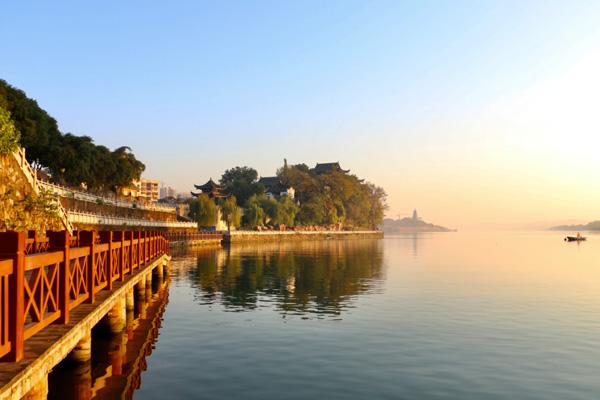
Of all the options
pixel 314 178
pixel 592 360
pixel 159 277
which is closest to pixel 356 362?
pixel 592 360

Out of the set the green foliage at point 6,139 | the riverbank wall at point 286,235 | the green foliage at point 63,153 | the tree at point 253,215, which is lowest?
the riverbank wall at point 286,235

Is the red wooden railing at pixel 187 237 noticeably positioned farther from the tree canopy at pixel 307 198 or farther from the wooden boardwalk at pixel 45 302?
the wooden boardwalk at pixel 45 302

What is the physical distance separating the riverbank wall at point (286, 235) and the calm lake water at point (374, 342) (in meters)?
69.5

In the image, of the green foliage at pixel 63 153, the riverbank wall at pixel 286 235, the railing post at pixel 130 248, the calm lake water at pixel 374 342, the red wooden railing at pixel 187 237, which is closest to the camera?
the calm lake water at pixel 374 342

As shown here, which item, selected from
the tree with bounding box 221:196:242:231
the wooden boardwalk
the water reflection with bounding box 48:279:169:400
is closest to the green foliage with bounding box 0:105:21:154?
the water reflection with bounding box 48:279:169:400

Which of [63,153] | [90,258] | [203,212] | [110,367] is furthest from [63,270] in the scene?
[203,212]

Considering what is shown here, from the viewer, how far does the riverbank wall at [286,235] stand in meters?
107

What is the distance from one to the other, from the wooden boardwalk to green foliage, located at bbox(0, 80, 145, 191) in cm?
4328

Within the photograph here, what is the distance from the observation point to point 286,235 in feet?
447

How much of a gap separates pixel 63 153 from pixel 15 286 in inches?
2585

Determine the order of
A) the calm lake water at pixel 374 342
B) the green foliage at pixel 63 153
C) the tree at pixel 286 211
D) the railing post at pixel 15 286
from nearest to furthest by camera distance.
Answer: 1. the railing post at pixel 15 286
2. the calm lake water at pixel 374 342
3. the green foliage at pixel 63 153
4. the tree at pixel 286 211

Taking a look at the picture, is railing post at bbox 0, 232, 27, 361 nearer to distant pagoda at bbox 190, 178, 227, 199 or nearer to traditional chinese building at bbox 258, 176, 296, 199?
distant pagoda at bbox 190, 178, 227, 199

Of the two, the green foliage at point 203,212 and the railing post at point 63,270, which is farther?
the green foliage at point 203,212

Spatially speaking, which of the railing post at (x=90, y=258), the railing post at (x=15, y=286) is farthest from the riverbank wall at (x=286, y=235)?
the railing post at (x=15, y=286)
